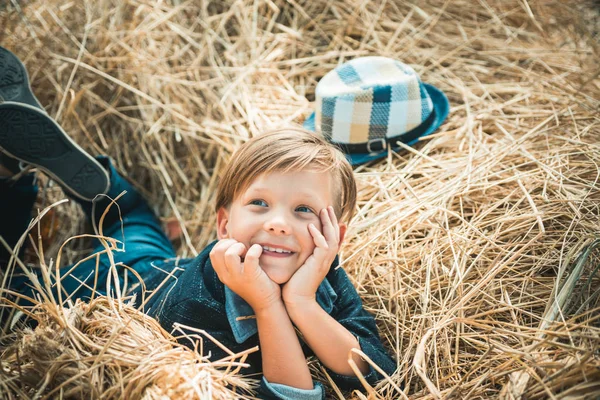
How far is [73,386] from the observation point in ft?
4.27

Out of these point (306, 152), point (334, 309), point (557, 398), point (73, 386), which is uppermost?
point (306, 152)

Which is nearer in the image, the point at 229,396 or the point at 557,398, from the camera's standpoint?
the point at 557,398

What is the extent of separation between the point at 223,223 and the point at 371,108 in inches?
39.5

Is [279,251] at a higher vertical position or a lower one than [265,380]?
higher

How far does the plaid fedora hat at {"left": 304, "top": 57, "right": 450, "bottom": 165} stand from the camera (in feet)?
7.77

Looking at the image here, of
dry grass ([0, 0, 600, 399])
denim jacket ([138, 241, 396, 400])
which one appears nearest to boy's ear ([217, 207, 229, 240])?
denim jacket ([138, 241, 396, 400])

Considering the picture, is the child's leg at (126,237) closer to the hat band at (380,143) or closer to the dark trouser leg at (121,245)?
the dark trouser leg at (121,245)

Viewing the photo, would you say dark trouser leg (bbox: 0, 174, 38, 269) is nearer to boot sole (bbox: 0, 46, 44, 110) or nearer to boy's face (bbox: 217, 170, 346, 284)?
boot sole (bbox: 0, 46, 44, 110)

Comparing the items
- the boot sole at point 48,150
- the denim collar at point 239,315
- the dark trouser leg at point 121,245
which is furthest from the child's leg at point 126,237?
the denim collar at point 239,315

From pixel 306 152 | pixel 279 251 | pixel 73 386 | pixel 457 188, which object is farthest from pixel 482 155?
pixel 73 386

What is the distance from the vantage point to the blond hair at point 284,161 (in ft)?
5.30

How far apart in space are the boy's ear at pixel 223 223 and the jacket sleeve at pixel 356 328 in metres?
0.42

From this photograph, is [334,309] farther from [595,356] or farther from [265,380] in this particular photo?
[595,356]

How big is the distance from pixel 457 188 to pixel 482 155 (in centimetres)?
25
